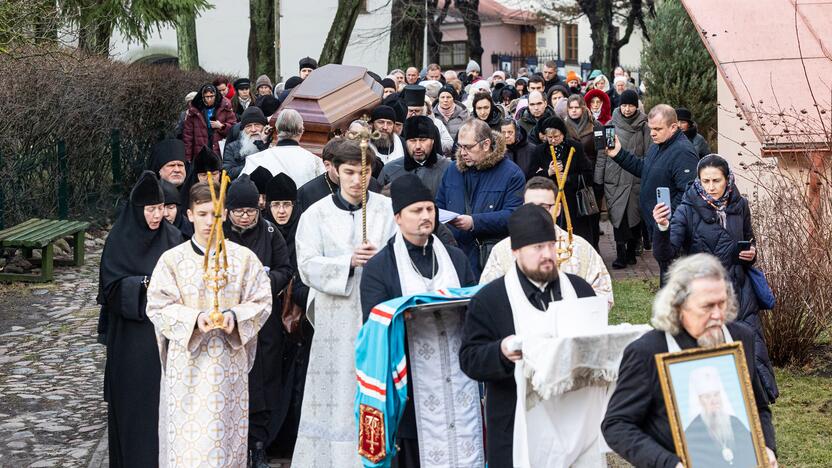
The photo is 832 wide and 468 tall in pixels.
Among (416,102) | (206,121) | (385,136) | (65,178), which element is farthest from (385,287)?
(206,121)

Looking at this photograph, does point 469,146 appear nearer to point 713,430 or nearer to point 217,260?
point 217,260

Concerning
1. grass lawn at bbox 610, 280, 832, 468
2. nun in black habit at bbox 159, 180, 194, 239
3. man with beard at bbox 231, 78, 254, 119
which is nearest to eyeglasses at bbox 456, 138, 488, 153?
nun in black habit at bbox 159, 180, 194, 239

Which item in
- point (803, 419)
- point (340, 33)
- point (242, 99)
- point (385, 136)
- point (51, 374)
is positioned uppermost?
point (340, 33)

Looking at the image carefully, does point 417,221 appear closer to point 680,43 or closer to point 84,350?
point 84,350

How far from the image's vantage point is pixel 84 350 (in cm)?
1127

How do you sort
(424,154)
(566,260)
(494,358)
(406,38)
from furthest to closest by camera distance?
1. (406,38)
2. (424,154)
3. (566,260)
4. (494,358)

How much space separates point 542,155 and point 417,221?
6.38 metres

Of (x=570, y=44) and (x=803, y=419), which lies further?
(x=570, y=44)

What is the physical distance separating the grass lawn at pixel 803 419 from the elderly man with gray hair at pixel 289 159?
3587mm

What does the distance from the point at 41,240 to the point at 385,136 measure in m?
5.01

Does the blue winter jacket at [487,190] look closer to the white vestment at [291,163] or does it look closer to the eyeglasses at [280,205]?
the eyeglasses at [280,205]

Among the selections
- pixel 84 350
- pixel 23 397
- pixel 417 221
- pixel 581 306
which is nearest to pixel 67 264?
pixel 84 350

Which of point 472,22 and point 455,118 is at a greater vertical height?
point 472,22

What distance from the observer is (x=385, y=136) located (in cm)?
1083
